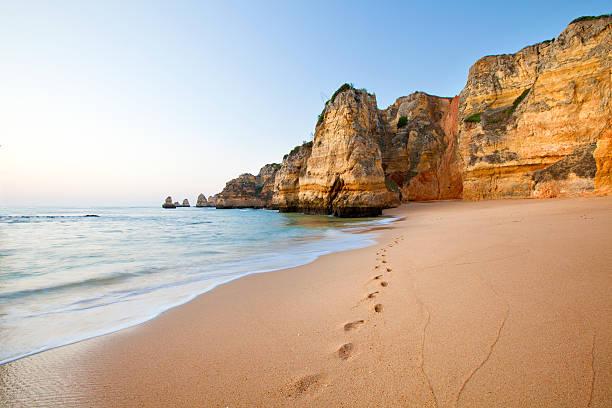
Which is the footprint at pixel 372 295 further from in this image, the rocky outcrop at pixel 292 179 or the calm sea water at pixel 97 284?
the rocky outcrop at pixel 292 179

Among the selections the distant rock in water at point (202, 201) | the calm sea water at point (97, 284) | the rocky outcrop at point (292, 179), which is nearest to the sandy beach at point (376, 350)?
the calm sea water at point (97, 284)

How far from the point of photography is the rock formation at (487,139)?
14930 mm

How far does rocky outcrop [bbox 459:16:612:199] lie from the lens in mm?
13969

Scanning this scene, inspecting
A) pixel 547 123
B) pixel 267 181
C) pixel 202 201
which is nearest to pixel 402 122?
pixel 547 123

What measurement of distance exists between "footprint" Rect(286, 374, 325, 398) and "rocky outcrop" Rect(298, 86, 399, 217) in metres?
21.8

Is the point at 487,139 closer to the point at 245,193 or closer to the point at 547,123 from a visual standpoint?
the point at 547,123

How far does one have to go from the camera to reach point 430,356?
1746 mm

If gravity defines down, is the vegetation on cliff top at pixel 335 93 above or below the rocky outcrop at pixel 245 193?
above

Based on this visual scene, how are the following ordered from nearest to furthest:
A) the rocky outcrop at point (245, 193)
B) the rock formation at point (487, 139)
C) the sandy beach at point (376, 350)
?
the sandy beach at point (376, 350), the rock formation at point (487, 139), the rocky outcrop at point (245, 193)

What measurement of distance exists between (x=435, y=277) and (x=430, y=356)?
6.22ft

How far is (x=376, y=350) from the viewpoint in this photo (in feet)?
6.35

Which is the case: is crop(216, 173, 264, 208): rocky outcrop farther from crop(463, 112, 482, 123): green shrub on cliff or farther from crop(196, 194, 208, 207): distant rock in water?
crop(463, 112, 482, 123): green shrub on cliff

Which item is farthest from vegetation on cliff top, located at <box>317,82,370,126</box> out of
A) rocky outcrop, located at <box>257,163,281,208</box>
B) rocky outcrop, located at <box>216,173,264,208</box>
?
rocky outcrop, located at <box>216,173,264,208</box>

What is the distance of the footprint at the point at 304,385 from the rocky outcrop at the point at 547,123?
48.9 feet
